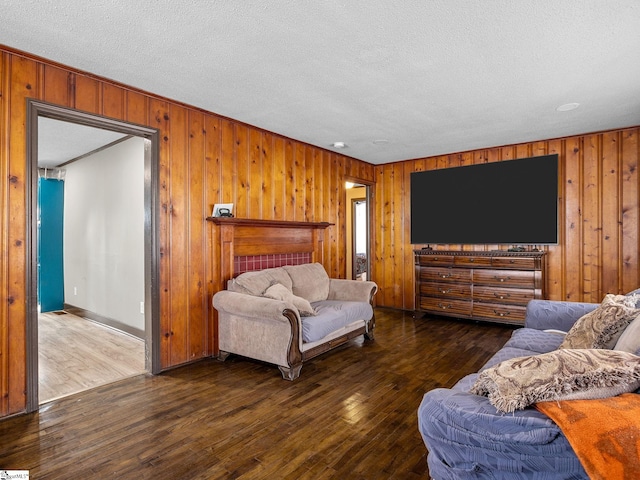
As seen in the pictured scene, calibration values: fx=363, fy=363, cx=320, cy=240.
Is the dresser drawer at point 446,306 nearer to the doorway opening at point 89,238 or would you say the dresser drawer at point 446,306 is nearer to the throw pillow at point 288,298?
the throw pillow at point 288,298

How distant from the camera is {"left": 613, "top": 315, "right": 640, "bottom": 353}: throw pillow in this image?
1428mm

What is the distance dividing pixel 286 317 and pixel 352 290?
1.37 metres

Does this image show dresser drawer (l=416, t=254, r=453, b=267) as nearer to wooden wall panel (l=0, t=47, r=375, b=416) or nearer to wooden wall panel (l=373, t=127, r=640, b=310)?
wooden wall panel (l=373, t=127, r=640, b=310)

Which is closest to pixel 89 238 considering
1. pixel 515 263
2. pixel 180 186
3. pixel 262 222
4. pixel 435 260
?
pixel 180 186

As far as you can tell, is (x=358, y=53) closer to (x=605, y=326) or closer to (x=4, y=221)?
(x=605, y=326)

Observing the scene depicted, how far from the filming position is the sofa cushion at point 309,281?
156 inches

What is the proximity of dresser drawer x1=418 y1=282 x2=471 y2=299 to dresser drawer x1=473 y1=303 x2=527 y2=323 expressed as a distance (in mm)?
219

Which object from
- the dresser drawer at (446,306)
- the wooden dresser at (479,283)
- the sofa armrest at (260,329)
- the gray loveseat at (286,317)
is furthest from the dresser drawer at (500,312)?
the sofa armrest at (260,329)

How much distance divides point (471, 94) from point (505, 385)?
2740mm

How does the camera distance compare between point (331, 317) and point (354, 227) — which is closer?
point (331, 317)

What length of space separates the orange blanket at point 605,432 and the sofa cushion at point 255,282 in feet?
8.89

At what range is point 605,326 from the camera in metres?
1.75

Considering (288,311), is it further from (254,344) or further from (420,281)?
(420,281)

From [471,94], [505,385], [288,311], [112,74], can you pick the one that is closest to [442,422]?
[505,385]
